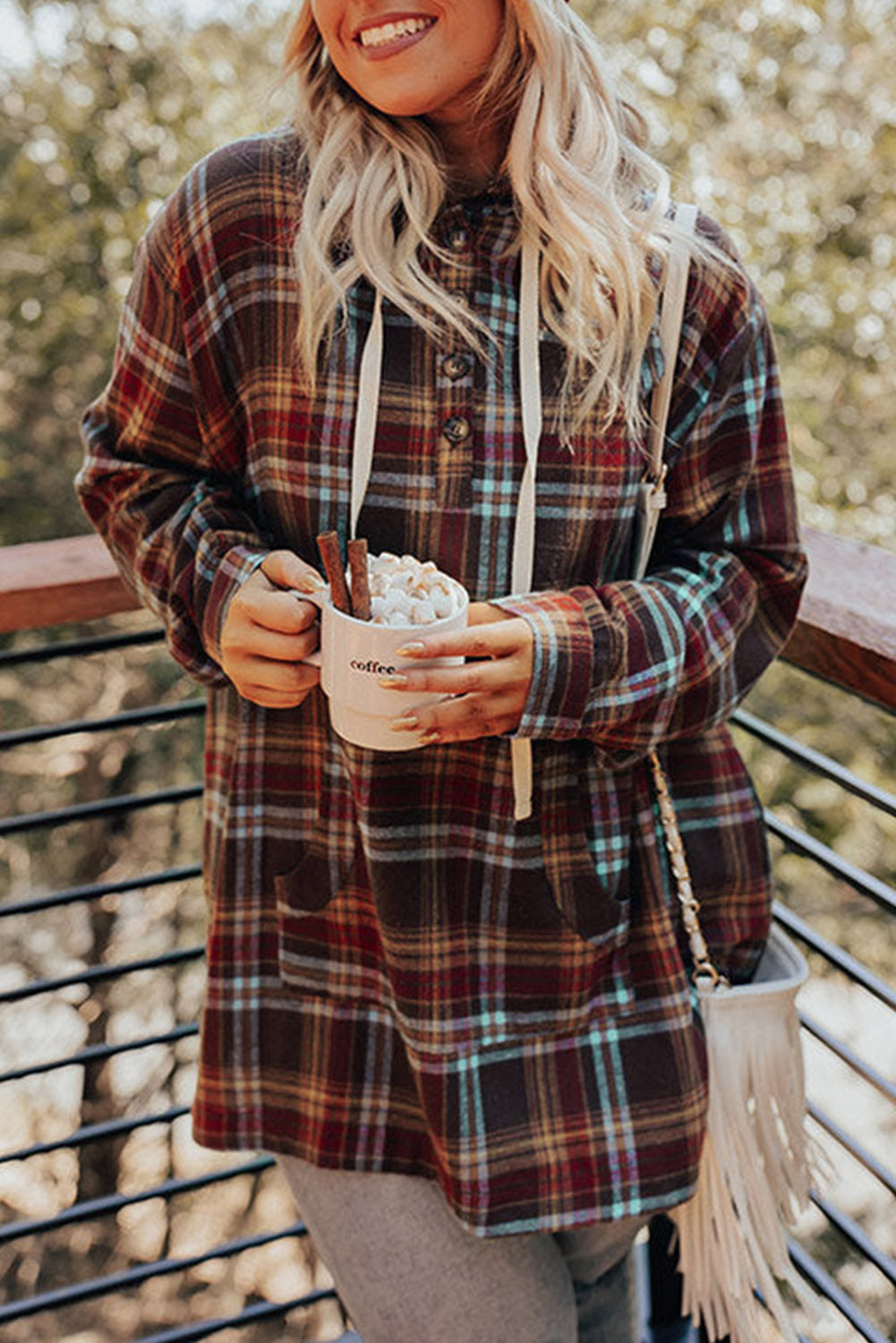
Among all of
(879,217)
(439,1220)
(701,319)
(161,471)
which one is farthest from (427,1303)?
(879,217)

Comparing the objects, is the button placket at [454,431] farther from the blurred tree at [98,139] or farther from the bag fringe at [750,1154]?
the blurred tree at [98,139]

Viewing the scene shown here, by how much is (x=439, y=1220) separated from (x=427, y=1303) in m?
0.08

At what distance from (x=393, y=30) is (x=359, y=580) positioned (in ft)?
1.61

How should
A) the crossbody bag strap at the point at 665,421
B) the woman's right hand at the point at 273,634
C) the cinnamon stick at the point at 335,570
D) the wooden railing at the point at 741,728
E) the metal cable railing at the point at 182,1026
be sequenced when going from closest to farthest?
the cinnamon stick at the point at 335,570
the woman's right hand at the point at 273,634
the crossbody bag strap at the point at 665,421
the wooden railing at the point at 741,728
the metal cable railing at the point at 182,1026

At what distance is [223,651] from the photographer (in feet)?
3.74

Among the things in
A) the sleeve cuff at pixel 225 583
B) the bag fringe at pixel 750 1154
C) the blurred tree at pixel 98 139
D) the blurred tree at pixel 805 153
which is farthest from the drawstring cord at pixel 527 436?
the blurred tree at pixel 98 139

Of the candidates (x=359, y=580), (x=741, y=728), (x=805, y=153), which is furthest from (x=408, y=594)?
(x=805, y=153)

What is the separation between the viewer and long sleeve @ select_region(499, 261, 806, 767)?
112 centimetres

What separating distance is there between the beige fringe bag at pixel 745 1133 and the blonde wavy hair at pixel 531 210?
0.42 meters

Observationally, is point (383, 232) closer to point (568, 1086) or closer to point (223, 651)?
point (223, 651)

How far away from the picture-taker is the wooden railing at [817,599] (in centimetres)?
136

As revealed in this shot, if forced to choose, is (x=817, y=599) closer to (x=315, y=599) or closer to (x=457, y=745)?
(x=457, y=745)

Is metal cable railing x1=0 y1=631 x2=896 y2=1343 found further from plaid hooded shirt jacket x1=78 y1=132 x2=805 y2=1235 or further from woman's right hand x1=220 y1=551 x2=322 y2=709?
woman's right hand x1=220 y1=551 x2=322 y2=709

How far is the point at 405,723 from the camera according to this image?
39.2 inches
